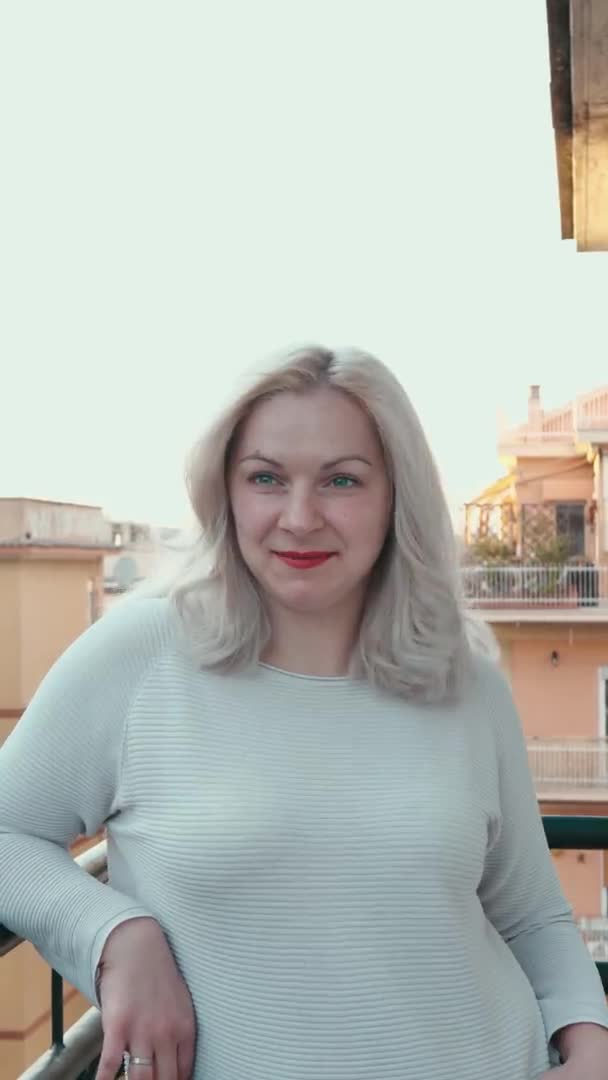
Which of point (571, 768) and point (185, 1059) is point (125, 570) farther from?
point (571, 768)

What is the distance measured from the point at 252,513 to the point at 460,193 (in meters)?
3.68

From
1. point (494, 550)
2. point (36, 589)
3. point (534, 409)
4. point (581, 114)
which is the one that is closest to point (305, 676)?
point (581, 114)

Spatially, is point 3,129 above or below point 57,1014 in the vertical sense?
above

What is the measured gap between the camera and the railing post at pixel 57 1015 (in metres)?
1.03

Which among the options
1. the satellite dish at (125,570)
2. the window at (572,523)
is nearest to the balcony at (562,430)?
the window at (572,523)

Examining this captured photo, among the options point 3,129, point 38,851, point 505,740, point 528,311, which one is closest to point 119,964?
point 38,851

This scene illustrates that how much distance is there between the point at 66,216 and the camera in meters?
3.12

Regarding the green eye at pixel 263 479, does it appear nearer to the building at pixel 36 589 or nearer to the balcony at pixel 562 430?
the building at pixel 36 589

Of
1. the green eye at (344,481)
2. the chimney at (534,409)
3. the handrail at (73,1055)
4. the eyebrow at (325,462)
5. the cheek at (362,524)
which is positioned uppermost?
the chimney at (534,409)

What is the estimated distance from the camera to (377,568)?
3.21ft

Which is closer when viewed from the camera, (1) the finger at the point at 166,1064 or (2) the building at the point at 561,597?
(1) the finger at the point at 166,1064

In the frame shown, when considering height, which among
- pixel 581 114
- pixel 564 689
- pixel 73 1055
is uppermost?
pixel 581 114

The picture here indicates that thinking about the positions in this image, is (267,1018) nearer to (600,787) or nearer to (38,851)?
(38,851)

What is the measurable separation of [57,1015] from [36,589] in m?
2.11
